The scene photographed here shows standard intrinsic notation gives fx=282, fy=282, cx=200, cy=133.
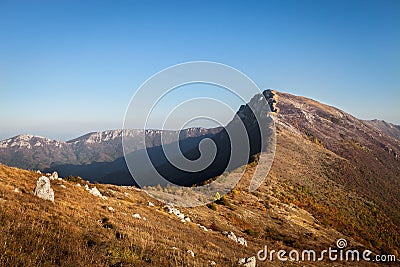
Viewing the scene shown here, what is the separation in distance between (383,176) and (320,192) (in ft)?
154

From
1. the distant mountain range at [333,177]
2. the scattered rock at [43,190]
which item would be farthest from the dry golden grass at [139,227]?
the distant mountain range at [333,177]

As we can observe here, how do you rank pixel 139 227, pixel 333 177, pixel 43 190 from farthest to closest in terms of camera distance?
pixel 333 177, pixel 43 190, pixel 139 227

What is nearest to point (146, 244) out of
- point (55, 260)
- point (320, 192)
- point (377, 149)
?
point (55, 260)

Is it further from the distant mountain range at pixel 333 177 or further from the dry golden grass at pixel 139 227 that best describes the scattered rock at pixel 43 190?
the distant mountain range at pixel 333 177

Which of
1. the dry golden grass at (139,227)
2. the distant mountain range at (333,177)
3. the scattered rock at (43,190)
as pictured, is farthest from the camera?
the distant mountain range at (333,177)

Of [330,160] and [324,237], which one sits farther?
[330,160]

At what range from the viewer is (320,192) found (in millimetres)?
63312

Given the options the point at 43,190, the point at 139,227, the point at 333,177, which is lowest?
the point at 333,177

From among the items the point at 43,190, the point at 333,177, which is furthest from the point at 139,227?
the point at 333,177

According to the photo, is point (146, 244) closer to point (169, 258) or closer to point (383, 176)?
point (169, 258)

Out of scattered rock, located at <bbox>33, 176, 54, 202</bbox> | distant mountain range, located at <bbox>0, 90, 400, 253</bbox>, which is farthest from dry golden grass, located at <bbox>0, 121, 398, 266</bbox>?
distant mountain range, located at <bbox>0, 90, 400, 253</bbox>

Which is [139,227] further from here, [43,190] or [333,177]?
[333,177]

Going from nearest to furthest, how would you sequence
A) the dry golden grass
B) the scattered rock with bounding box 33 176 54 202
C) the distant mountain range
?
the dry golden grass → the scattered rock with bounding box 33 176 54 202 → the distant mountain range

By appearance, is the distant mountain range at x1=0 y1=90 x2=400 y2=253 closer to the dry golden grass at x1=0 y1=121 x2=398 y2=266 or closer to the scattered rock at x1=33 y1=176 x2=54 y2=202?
the dry golden grass at x1=0 y1=121 x2=398 y2=266
